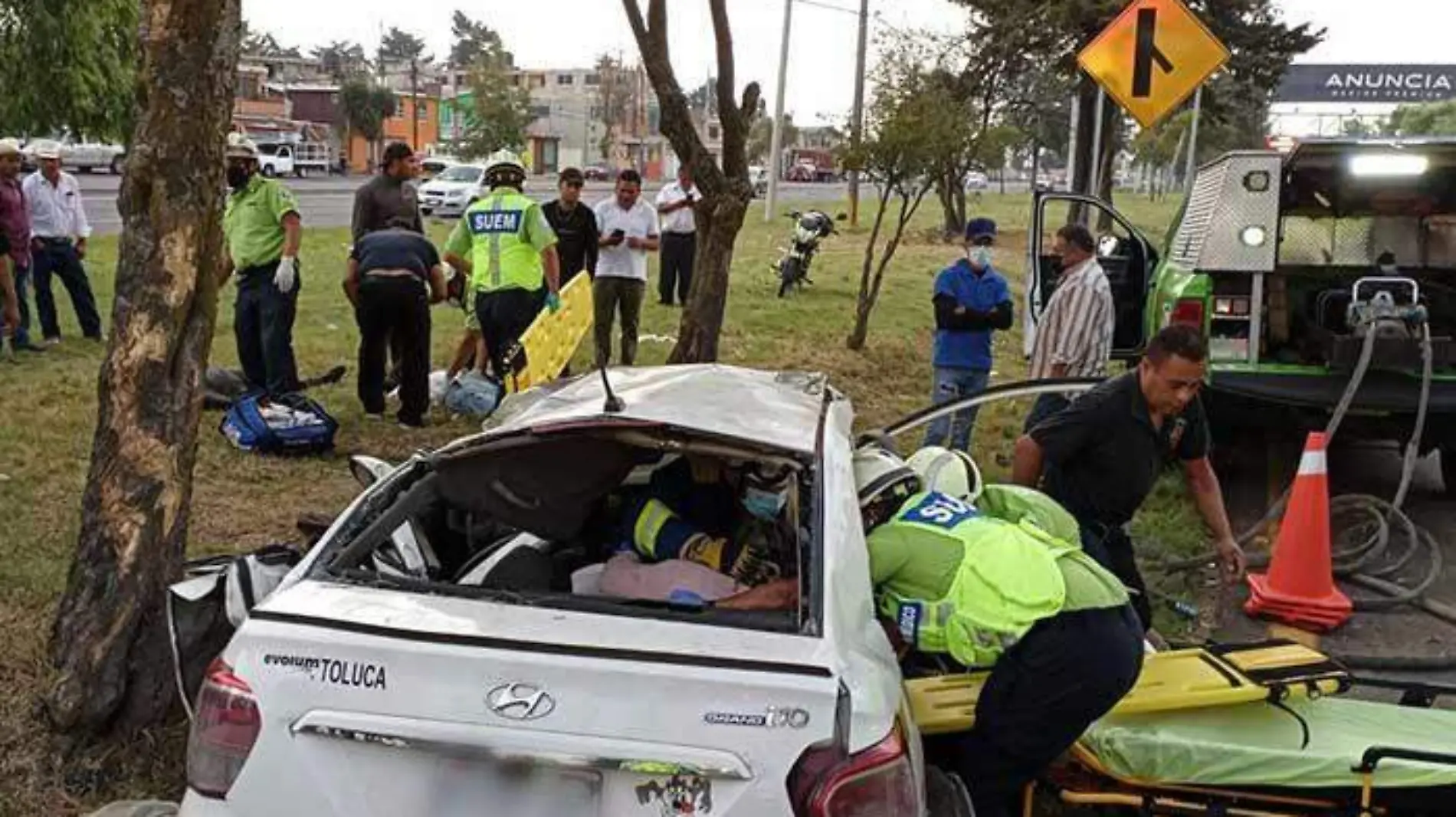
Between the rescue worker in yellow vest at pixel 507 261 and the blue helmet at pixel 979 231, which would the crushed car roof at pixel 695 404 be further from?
the rescue worker in yellow vest at pixel 507 261

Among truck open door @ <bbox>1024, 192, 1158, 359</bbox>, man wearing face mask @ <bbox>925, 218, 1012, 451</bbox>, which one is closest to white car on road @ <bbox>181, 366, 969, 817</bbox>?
man wearing face mask @ <bbox>925, 218, 1012, 451</bbox>

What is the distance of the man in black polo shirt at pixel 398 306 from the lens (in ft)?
26.7

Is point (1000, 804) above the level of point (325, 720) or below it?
below

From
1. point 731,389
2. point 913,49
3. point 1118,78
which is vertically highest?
point 913,49

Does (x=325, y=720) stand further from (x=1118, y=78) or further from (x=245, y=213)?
(x=1118, y=78)

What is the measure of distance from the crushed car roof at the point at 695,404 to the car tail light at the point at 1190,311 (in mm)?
3693

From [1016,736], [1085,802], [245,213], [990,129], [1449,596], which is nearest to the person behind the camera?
[1016,736]

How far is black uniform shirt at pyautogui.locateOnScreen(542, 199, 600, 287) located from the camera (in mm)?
10680

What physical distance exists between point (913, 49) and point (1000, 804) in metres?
20.9

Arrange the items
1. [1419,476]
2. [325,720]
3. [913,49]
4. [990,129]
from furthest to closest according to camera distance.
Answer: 1. [913,49]
2. [990,129]
3. [1419,476]
4. [325,720]

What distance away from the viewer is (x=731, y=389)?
3.92 m

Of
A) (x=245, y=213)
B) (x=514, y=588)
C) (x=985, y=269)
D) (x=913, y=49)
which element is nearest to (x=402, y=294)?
(x=245, y=213)

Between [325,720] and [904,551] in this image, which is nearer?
[325,720]

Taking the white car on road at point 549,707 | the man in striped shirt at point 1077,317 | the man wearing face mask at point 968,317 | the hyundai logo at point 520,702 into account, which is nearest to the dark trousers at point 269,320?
the man wearing face mask at point 968,317
